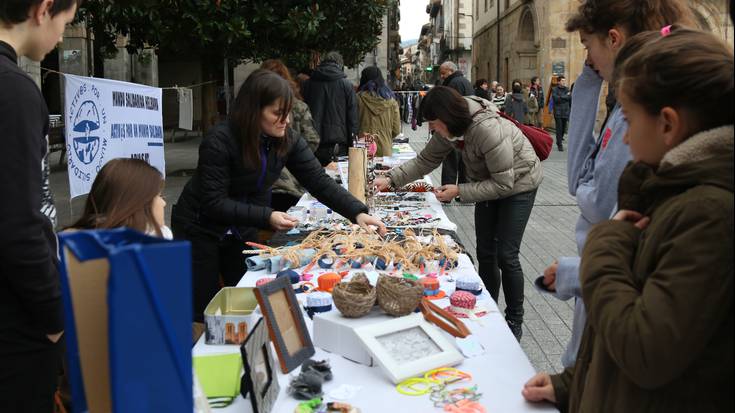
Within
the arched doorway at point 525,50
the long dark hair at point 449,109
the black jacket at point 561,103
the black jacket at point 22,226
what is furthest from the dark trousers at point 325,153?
the arched doorway at point 525,50

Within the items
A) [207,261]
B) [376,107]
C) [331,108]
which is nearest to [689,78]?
[207,261]

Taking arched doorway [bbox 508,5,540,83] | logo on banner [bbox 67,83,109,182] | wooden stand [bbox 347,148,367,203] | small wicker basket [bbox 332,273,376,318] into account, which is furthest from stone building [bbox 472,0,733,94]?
small wicker basket [bbox 332,273,376,318]

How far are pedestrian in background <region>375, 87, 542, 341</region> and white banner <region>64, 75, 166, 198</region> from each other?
2120mm

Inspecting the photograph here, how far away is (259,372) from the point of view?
1.70 metres

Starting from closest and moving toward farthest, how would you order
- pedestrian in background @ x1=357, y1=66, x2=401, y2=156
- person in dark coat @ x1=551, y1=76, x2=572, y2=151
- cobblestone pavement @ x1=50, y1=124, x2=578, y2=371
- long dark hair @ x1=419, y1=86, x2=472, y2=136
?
1. long dark hair @ x1=419, y1=86, x2=472, y2=136
2. cobblestone pavement @ x1=50, y1=124, x2=578, y2=371
3. pedestrian in background @ x1=357, y1=66, x2=401, y2=156
4. person in dark coat @ x1=551, y1=76, x2=572, y2=151

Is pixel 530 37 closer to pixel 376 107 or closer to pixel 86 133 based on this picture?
pixel 376 107

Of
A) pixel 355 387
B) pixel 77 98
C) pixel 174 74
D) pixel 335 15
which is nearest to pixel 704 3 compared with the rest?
pixel 335 15

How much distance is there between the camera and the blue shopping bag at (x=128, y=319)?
968 millimetres

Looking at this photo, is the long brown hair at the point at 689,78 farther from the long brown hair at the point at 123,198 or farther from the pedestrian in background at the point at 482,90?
the pedestrian in background at the point at 482,90

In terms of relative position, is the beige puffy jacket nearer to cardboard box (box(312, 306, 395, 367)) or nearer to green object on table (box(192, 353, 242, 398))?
cardboard box (box(312, 306, 395, 367))

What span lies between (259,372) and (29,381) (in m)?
0.67

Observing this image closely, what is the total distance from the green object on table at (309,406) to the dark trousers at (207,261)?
1.66 meters

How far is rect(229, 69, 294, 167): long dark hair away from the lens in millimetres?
3109

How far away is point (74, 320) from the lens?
1.06m
